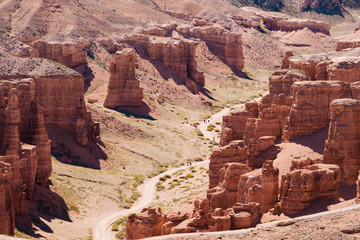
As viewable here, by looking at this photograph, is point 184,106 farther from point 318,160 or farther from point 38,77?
point 318,160

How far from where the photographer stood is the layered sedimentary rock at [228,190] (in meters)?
49.4

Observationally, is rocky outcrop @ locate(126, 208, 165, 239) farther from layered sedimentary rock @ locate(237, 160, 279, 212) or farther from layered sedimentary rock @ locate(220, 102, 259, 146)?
layered sedimentary rock @ locate(220, 102, 259, 146)

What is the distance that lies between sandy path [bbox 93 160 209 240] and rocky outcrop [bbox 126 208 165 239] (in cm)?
815

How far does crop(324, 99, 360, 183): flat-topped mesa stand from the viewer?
46844 mm

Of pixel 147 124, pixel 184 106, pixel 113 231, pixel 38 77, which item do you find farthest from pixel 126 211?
pixel 184 106

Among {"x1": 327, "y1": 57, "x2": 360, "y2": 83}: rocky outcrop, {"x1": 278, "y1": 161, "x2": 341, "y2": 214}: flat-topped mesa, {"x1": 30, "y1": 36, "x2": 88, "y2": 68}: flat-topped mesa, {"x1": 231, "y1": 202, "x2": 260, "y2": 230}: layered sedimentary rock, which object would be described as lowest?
{"x1": 231, "y1": 202, "x2": 260, "y2": 230}: layered sedimentary rock

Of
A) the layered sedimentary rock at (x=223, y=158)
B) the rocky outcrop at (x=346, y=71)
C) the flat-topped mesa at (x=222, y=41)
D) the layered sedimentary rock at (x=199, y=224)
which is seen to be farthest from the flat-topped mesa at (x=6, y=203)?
the flat-topped mesa at (x=222, y=41)

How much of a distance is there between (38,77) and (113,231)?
74.9 feet

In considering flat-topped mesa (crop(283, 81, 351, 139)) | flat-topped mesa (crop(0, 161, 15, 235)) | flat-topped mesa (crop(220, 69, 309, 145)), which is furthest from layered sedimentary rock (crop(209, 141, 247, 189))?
flat-topped mesa (crop(0, 161, 15, 235))

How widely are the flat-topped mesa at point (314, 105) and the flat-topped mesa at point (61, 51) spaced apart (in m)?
65.2

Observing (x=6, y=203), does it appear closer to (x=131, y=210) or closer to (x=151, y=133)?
(x=131, y=210)

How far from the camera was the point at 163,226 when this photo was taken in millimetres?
44438

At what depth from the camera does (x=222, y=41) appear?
160875 millimetres

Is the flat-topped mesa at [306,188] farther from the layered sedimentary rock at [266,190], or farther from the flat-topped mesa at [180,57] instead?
the flat-topped mesa at [180,57]
